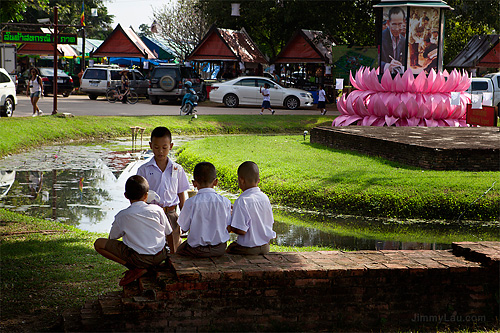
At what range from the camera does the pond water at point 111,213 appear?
8.47 meters

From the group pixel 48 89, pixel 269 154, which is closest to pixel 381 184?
pixel 269 154

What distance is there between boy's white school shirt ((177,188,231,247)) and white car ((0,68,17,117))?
17355 millimetres

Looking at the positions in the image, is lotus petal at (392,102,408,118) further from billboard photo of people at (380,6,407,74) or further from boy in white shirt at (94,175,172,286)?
boy in white shirt at (94,175,172,286)

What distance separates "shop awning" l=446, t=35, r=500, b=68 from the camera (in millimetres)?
40250

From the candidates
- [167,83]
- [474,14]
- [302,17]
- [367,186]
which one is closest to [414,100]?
[367,186]

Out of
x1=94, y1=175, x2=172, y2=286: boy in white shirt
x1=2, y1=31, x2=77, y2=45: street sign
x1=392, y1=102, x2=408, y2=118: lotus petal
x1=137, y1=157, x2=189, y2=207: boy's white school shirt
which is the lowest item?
x1=94, y1=175, x2=172, y2=286: boy in white shirt

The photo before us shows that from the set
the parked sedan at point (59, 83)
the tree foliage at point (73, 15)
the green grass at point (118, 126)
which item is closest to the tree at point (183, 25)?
the tree foliage at point (73, 15)

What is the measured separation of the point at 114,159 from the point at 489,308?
36.6ft

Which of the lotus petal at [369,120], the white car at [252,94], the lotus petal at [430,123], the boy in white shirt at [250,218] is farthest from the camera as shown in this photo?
the white car at [252,94]

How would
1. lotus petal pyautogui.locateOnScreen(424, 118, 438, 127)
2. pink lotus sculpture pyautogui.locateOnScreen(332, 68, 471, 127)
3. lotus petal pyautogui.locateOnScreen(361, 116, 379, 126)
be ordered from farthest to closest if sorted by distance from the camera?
lotus petal pyautogui.locateOnScreen(361, 116, 379, 126)
lotus petal pyautogui.locateOnScreen(424, 118, 438, 127)
pink lotus sculpture pyautogui.locateOnScreen(332, 68, 471, 127)

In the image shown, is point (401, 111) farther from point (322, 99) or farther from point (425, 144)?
point (322, 99)

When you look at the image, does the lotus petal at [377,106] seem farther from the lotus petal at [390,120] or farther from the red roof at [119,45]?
the red roof at [119,45]

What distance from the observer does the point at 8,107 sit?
69.3ft
